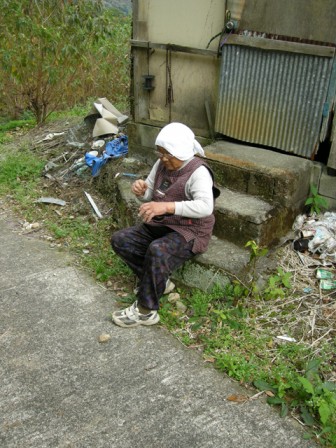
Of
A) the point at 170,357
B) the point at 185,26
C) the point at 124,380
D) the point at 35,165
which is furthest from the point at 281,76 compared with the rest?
the point at 35,165

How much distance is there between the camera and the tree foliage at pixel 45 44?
7297mm

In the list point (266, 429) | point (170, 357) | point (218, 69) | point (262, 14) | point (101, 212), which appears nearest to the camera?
point (266, 429)

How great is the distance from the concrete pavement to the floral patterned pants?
0.98 feet

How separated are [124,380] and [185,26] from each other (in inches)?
141

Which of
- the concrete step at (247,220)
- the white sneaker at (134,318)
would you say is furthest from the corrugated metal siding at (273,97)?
the white sneaker at (134,318)

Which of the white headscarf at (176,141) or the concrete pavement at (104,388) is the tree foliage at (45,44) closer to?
the white headscarf at (176,141)

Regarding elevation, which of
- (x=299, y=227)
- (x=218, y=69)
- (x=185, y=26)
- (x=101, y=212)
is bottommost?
(x=101, y=212)

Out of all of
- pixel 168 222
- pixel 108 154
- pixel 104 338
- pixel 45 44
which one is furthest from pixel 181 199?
pixel 45 44

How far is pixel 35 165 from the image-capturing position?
6.53m

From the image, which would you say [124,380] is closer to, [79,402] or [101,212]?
[79,402]

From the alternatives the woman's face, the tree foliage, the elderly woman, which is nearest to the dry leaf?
the elderly woman

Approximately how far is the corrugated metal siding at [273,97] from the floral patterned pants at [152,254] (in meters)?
1.62

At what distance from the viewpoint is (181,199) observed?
3625mm

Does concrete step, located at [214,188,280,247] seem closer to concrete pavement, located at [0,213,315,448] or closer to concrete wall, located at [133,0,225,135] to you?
concrete pavement, located at [0,213,315,448]
